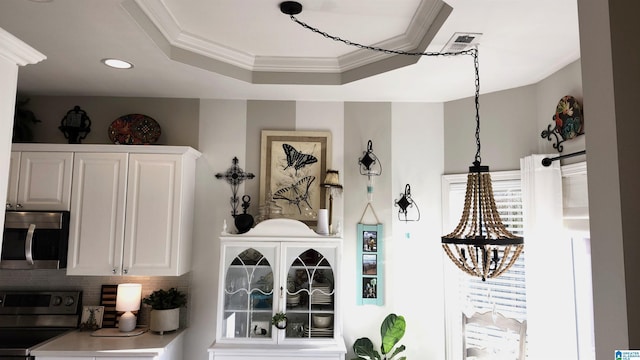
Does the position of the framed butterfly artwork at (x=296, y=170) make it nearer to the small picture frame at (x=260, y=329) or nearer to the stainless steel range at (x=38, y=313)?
the small picture frame at (x=260, y=329)

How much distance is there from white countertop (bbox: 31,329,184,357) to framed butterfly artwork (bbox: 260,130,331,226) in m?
1.20

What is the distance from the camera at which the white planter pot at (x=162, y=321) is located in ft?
8.94

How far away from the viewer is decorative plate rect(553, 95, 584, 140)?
86.4 inches

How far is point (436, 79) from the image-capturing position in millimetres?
2643

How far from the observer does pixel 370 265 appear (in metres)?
3.02

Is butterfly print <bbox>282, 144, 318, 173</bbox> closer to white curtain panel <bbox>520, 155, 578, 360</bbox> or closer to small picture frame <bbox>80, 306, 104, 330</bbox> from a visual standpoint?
white curtain panel <bbox>520, 155, 578, 360</bbox>

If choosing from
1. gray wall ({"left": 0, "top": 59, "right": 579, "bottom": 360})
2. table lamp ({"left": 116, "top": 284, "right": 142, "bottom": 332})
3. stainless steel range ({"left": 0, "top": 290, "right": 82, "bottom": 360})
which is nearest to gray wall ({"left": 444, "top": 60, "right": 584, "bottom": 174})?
gray wall ({"left": 0, "top": 59, "right": 579, "bottom": 360})

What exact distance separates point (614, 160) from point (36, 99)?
370 centimetres

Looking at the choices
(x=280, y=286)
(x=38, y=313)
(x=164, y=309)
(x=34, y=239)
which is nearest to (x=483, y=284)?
(x=280, y=286)

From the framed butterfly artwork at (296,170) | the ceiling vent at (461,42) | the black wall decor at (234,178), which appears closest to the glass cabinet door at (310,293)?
the framed butterfly artwork at (296,170)

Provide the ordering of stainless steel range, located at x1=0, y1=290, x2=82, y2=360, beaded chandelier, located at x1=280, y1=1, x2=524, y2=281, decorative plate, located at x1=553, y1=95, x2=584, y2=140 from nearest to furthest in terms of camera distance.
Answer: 1. beaded chandelier, located at x1=280, y1=1, x2=524, y2=281
2. decorative plate, located at x1=553, y1=95, x2=584, y2=140
3. stainless steel range, located at x1=0, y1=290, x2=82, y2=360

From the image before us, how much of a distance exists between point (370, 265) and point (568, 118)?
5.46ft

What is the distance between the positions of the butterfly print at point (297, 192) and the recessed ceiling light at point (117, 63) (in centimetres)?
134

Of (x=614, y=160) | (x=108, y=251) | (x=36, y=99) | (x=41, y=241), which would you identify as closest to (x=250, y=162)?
(x=108, y=251)
